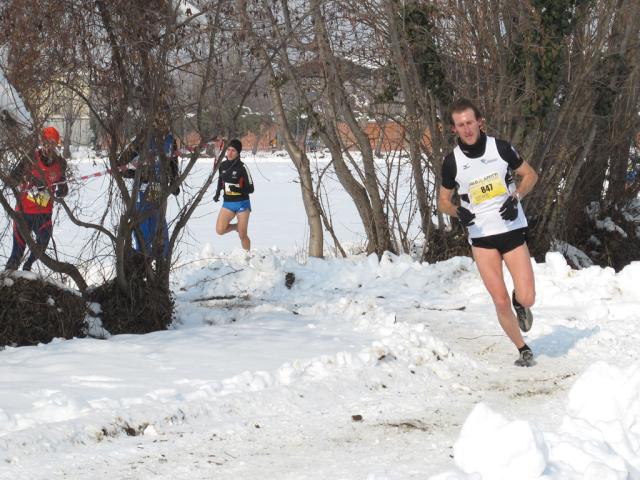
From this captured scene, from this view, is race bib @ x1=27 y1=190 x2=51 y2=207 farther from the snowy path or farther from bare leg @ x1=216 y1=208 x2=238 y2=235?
bare leg @ x1=216 y1=208 x2=238 y2=235

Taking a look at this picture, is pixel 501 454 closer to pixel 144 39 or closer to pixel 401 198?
pixel 144 39

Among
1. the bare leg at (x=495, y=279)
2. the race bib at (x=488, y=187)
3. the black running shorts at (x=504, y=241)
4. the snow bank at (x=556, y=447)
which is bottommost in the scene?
the snow bank at (x=556, y=447)

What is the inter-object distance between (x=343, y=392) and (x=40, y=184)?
2.73 metres

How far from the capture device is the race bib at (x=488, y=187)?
6.91m

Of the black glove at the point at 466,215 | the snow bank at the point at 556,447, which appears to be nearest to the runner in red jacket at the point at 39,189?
the black glove at the point at 466,215

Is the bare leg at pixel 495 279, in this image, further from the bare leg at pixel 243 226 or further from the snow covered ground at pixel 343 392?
the bare leg at pixel 243 226

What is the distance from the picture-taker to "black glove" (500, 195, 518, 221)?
689 centimetres

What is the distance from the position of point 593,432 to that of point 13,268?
4.75m

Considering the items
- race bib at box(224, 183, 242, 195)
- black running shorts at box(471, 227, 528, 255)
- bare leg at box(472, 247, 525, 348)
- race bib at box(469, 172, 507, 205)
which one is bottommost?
bare leg at box(472, 247, 525, 348)

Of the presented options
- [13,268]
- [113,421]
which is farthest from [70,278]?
[113,421]

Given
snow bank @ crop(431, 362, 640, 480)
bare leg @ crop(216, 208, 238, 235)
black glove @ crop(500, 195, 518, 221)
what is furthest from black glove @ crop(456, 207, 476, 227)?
bare leg @ crop(216, 208, 238, 235)

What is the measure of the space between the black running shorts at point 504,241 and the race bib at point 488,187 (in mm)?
287

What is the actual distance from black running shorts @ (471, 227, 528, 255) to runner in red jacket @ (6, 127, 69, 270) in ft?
10.2

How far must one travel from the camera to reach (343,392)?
6336mm
